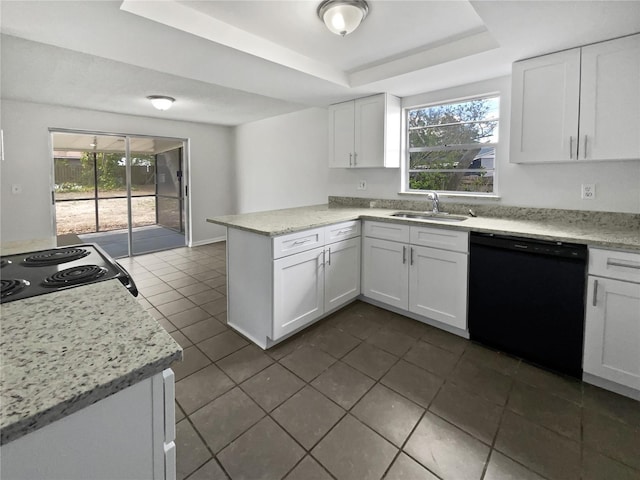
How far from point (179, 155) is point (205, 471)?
17.8 ft

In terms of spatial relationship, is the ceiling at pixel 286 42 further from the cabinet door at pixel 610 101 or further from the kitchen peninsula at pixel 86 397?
the kitchen peninsula at pixel 86 397

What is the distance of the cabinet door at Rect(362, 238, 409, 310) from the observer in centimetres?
288

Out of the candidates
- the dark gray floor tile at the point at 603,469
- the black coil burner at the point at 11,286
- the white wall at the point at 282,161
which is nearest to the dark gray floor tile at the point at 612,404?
the dark gray floor tile at the point at 603,469

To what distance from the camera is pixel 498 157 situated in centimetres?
294

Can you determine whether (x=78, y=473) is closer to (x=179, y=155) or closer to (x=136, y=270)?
(x=136, y=270)

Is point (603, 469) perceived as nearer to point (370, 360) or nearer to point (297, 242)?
point (370, 360)

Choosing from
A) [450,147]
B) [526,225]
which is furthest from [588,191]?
[450,147]

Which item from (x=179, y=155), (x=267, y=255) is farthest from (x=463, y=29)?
(x=179, y=155)

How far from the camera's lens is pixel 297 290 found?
2.55m

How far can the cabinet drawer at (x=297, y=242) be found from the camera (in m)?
2.34

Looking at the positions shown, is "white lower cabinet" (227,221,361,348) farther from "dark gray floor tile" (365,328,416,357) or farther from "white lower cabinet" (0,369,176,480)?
"white lower cabinet" (0,369,176,480)

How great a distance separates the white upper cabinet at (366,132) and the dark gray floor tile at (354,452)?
8.28 feet

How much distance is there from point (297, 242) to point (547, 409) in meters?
1.83

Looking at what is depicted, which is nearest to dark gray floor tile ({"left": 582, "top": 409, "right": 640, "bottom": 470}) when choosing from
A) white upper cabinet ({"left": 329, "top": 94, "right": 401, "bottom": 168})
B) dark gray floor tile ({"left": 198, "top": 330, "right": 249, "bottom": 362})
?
dark gray floor tile ({"left": 198, "top": 330, "right": 249, "bottom": 362})
